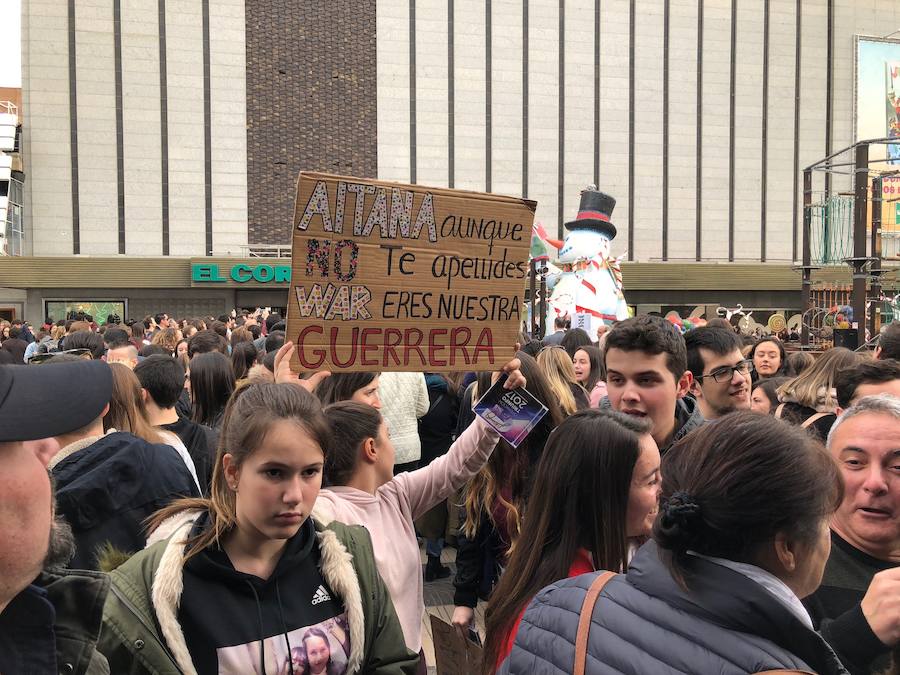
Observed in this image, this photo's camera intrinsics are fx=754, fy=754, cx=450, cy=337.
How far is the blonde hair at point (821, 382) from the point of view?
433cm

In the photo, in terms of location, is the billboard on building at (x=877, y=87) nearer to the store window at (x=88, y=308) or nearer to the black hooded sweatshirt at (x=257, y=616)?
the store window at (x=88, y=308)

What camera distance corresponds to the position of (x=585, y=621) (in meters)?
1.59

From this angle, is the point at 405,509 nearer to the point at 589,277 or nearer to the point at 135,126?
the point at 589,277

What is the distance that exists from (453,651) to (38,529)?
183 cm

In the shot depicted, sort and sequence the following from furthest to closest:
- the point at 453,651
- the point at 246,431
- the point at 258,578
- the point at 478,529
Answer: the point at 478,529, the point at 453,651, the point at 246,431, the point at 258,578

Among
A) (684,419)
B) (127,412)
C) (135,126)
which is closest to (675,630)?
(684,419)

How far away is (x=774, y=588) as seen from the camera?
1456 millimetres

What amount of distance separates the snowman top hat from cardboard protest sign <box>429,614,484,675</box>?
1508 cm

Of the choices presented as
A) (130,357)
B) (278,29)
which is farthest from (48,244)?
(130,357)

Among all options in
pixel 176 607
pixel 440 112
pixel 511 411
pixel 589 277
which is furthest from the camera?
pixel 440 112

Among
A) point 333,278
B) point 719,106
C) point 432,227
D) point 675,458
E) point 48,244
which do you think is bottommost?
point 675,458

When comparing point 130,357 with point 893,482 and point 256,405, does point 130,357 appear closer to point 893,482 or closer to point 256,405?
point 256,405

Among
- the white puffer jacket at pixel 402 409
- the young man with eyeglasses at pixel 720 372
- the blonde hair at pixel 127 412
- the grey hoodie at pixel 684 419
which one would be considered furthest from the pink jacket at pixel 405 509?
the white puffer jacket at pixel 402 409

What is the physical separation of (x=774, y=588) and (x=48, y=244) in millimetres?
30488
